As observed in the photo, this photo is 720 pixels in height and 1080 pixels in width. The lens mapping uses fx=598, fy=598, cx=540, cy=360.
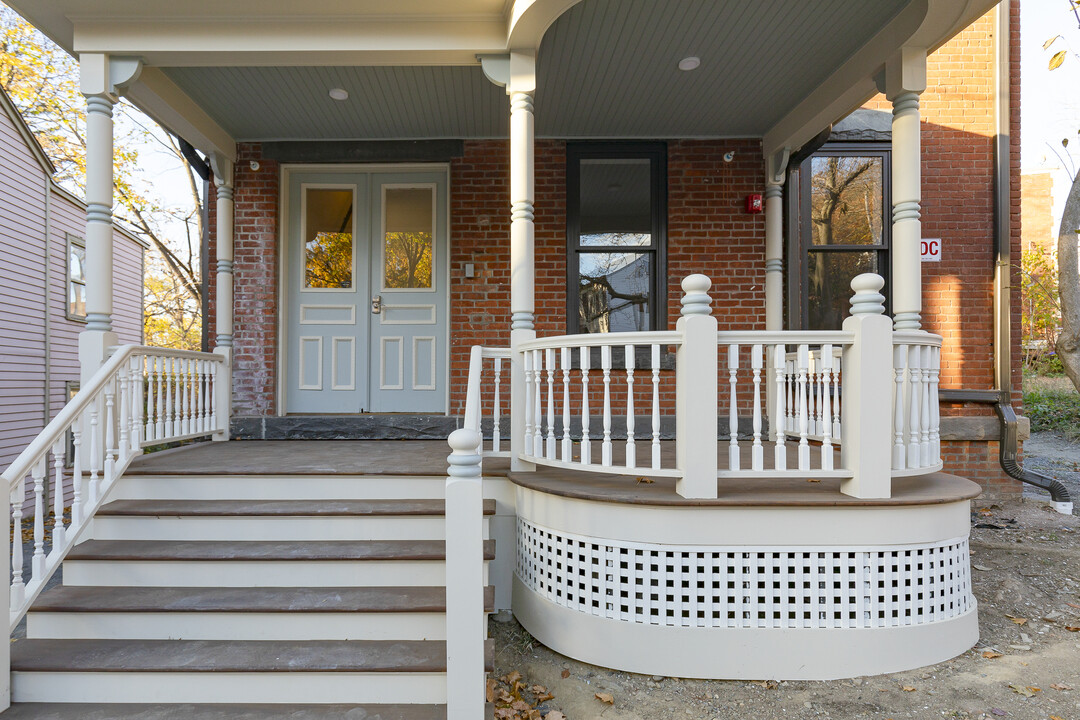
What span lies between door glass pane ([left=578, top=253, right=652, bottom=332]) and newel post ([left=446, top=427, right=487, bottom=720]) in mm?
3329

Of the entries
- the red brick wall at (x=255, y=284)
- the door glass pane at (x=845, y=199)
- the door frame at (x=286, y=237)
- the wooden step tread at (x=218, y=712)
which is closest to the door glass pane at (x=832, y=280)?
the door glass pane at (x=845, y=199)

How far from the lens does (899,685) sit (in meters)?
2.69

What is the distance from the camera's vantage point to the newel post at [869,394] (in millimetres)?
2801

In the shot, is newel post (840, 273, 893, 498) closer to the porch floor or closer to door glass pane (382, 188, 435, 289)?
the porch floor

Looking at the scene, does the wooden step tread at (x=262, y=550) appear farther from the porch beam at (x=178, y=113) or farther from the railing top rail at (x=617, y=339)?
the porch beam at (x=178, y=113)

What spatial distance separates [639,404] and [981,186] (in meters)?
3.62

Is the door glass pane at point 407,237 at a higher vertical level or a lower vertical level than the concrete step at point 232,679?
higher

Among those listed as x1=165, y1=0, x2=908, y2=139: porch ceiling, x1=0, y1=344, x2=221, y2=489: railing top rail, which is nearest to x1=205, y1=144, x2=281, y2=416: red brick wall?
x1=165, y1=0, x2=908, y2=139: porch ceiling

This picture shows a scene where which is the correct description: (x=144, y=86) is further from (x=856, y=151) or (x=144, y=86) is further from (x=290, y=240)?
(x=856, y=151)

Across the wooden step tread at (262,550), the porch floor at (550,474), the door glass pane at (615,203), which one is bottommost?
the wooden step tread at (262,550)

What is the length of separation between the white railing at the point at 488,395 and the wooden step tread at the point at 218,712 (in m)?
1.13

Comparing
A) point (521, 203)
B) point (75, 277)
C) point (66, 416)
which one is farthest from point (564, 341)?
point (75, 277)

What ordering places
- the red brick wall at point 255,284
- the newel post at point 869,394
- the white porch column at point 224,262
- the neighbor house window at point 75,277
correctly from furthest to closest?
the neighbor house window at point 75,277 → the red brick wall at point 255,284 → the white porch column at point 224,262 → the newel post at point 869,394

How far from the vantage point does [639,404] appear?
5.39 m
